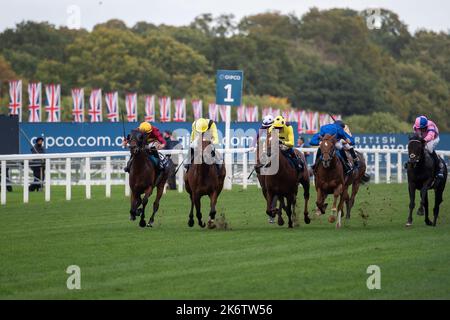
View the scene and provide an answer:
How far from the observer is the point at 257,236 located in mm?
18031

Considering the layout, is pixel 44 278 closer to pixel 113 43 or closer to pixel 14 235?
pixel 14 235

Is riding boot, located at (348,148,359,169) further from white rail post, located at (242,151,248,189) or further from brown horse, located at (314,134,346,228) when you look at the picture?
white rail post, located at (242,151,248,189)

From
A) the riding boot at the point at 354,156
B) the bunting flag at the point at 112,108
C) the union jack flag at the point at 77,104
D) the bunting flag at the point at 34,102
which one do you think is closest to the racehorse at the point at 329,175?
the riding boot at the point at 354,156

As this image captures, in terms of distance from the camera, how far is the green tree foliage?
87125 millimetres

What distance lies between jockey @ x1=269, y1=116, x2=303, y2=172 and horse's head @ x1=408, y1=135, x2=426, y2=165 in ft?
6.12

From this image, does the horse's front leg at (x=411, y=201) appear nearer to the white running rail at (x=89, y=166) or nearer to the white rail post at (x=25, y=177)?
the white running rail at (x=89, y=166)

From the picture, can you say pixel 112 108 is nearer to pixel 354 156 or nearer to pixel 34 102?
pixel 34 102

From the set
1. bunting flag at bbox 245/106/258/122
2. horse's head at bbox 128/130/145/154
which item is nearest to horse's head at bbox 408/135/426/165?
horse's head at bbox 128/130/145/154

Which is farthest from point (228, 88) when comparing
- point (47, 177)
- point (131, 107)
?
point (131, 107)

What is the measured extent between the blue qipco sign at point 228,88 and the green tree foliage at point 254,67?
42077 mm

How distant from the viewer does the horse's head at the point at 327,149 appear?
19.9 meters

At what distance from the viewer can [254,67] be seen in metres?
96.9

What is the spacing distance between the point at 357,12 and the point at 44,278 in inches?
4789

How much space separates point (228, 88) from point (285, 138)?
39.9ft
